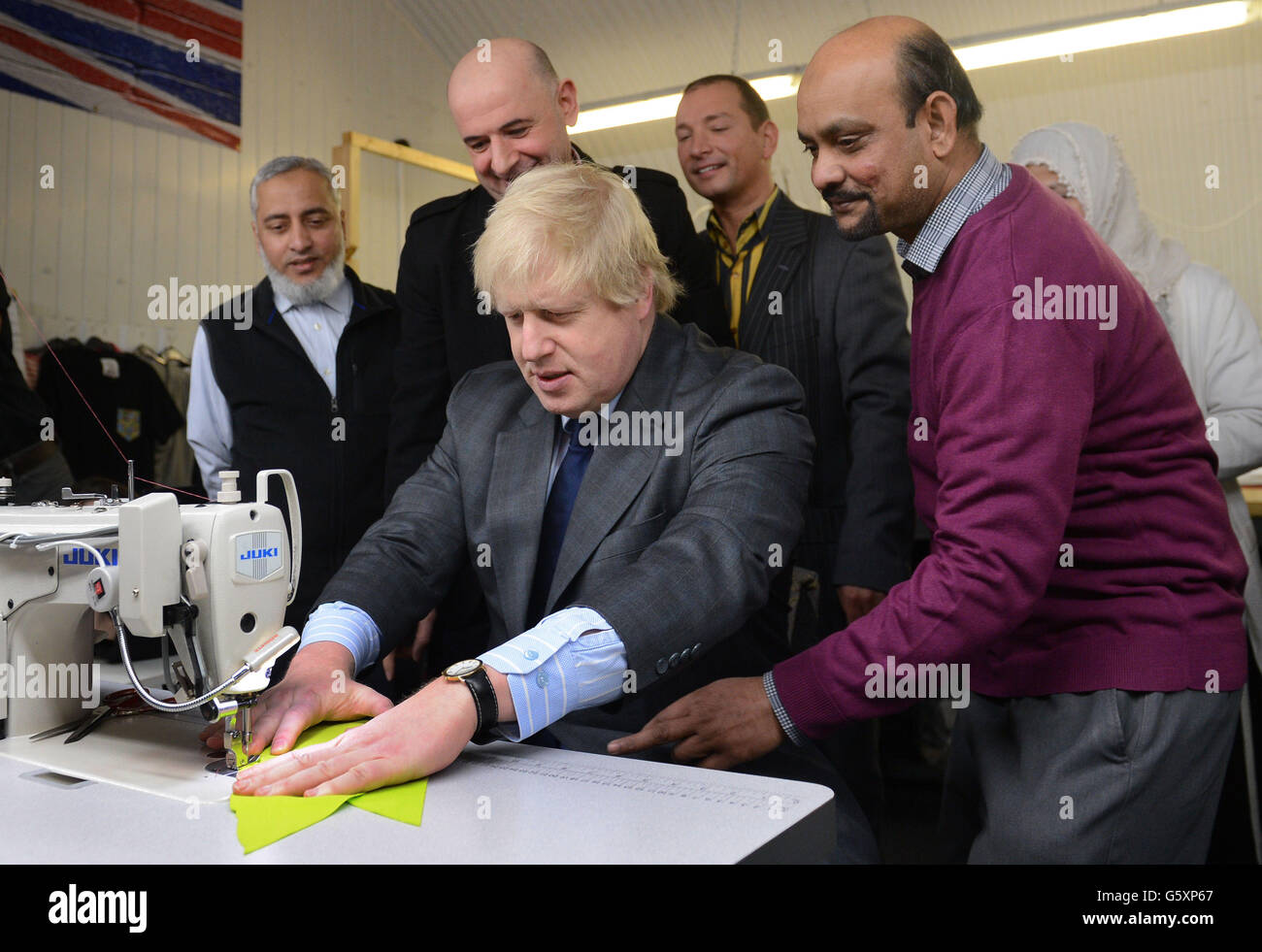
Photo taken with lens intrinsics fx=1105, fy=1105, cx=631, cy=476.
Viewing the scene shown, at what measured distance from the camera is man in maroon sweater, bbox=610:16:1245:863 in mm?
1283

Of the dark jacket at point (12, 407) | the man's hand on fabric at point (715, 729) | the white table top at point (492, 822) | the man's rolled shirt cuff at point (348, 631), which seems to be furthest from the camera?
the dark jacket at point (12, 407)

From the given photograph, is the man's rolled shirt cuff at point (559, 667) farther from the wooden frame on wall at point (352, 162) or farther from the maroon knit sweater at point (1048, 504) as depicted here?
the wooden frame on wall at point (352, 162)

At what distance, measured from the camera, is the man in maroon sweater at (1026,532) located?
50.5 inches

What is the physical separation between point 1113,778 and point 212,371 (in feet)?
7.91

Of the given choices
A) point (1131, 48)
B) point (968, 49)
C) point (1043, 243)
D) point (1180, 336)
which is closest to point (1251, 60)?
point (1131, 48)

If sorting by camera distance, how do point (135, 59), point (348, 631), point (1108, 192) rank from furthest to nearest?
1. point (135, 59)
2. point (1108, 192)
3. point (348, 631)

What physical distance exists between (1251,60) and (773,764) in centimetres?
648

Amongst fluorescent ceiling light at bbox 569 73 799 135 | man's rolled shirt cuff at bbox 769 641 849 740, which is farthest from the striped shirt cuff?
fluorescent ceiling light at bbox 569 73 799 135

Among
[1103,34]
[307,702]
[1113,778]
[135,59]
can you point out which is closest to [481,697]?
[307,702]

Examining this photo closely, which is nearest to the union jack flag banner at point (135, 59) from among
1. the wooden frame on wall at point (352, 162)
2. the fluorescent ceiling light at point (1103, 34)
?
the wooden frame on wall at point (352, 162)

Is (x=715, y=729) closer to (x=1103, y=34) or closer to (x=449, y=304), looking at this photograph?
(x=449, y=304)

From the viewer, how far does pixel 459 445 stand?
5.75 ft

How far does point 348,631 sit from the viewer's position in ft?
4.89

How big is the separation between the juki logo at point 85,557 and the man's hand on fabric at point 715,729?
2.04ft
